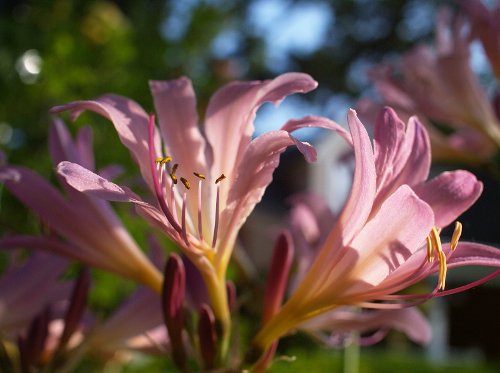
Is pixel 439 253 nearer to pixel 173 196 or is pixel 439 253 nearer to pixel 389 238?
pixel 389 238

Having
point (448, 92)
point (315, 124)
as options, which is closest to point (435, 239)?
point (315, 124)

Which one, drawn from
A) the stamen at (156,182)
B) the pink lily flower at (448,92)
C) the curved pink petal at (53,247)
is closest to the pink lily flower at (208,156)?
the stamen at (156,182)

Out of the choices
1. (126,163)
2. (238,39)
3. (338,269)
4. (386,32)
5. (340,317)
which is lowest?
(386,32)

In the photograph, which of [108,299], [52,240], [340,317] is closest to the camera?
[52,240]

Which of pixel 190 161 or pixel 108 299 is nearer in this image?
pixel 190 161

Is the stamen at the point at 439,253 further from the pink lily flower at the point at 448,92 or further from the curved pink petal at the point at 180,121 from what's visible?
the pink lily flower at the point at 448,92

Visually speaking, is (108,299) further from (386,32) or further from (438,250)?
(386,32)

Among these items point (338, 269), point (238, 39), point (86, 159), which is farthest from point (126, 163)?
point (238, 39)
